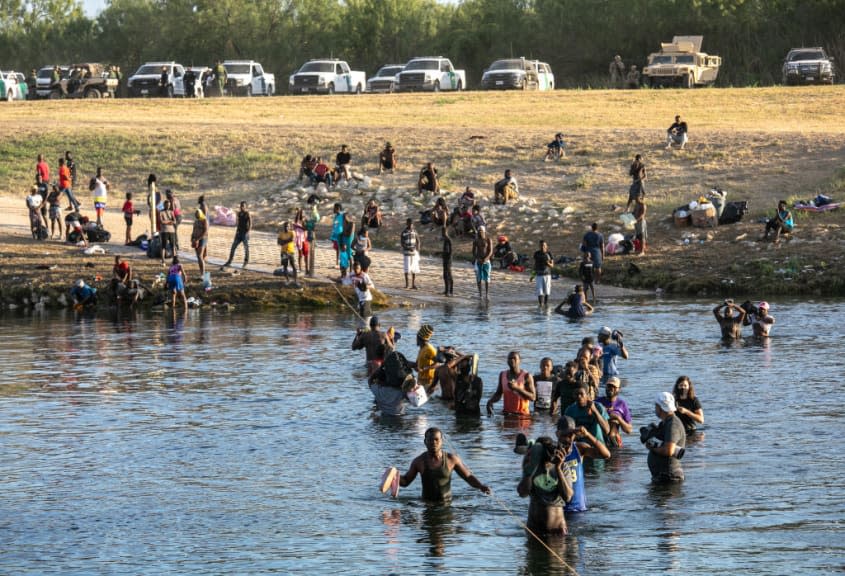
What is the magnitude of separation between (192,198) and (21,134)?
11669 mm

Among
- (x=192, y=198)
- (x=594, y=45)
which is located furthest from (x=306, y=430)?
(x=594, y=45)

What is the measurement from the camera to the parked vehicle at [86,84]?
70062mm

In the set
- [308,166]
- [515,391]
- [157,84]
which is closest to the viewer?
[515,391]

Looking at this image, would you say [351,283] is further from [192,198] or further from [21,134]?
[21,134]

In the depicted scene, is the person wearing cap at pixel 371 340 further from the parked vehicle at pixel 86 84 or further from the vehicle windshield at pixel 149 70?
the parked vehicle at pixel 86 84

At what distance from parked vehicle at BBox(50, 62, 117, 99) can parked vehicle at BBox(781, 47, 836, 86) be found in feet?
108

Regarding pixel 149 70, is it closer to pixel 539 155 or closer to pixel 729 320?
pixel 539 155

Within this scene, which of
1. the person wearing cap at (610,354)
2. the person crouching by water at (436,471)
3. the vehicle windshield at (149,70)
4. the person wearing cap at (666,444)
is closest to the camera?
the person crouching by water at (436,471)

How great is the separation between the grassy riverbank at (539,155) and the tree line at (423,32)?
642 inches

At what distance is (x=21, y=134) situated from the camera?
55750mm

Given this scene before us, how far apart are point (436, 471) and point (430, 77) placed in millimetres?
54889

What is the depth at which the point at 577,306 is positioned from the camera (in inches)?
1243

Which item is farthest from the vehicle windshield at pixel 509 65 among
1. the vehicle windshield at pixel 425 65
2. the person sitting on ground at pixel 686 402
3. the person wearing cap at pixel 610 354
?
the person sitting on ground at pixel 686 402

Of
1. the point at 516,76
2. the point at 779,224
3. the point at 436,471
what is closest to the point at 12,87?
the point at 516,76
